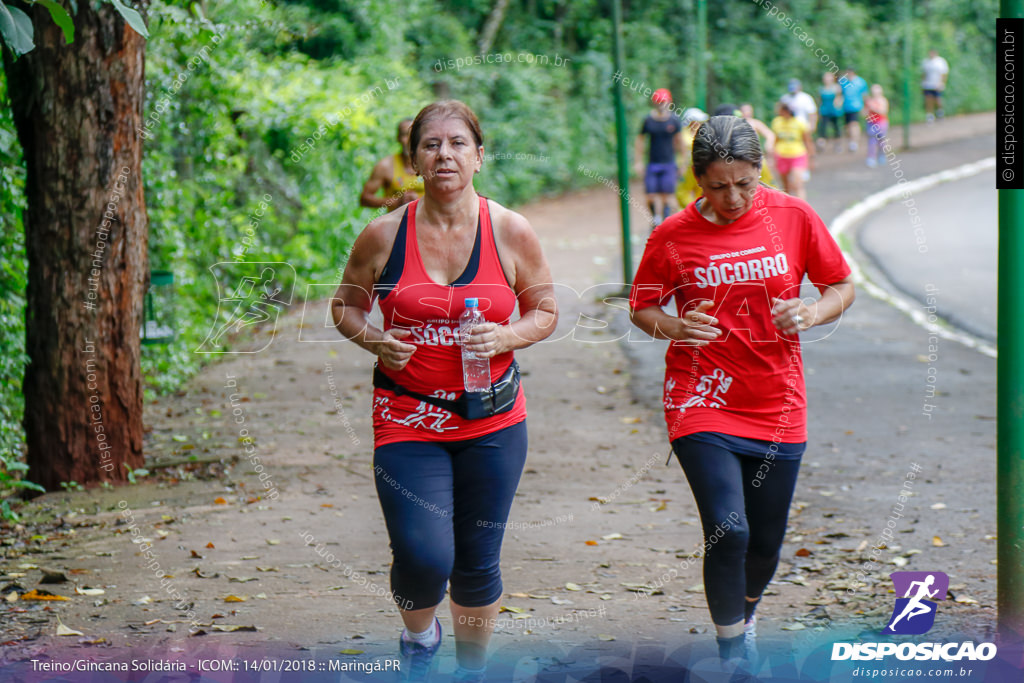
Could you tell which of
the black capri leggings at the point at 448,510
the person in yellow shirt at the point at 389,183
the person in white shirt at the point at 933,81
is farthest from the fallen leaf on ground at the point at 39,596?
the person in white shirt at the point at 933,81

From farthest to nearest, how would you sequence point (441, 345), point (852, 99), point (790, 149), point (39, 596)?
point (852, 99)
point (790, 149)
point (39, 596)
point (441, 345)

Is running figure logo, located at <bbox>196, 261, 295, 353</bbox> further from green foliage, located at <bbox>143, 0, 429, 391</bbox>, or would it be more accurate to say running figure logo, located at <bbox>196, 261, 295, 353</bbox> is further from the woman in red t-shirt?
the woman in red t-shirt

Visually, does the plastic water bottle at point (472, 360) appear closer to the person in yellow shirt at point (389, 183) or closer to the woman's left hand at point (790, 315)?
the woman's left hand at point (790, 315)

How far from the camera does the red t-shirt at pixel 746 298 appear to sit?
12.8 ft

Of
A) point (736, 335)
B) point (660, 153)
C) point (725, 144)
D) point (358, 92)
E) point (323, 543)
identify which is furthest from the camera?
point (660, 153)

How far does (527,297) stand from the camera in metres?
3.84

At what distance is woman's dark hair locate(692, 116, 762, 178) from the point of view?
3787 mm

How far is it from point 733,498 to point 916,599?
4.06 feet

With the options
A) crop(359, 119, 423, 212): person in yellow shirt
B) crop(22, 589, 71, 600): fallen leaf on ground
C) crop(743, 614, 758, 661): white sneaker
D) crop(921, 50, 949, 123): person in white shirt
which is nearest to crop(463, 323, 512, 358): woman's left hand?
crop(743, 614, 758, 661): white sneaker

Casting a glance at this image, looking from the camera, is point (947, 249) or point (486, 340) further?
point (947, 249)

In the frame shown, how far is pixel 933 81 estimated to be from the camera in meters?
33.3

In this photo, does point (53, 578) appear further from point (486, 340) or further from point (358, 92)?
point (358, 92)

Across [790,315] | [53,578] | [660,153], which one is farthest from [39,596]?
[660,153]

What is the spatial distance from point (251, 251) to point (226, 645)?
290 inches
